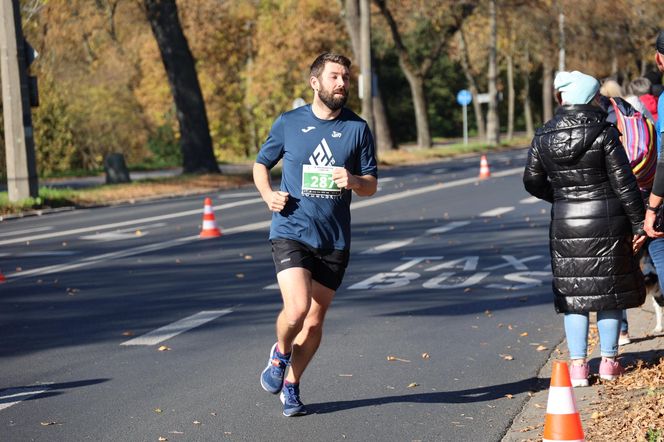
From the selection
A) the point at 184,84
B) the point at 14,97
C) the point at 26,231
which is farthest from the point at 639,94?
the point at 184,84

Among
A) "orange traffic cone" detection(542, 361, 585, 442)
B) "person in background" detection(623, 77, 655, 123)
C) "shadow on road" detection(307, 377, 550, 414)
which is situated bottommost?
"shadow on road" detection(307, 377, 550, 414)

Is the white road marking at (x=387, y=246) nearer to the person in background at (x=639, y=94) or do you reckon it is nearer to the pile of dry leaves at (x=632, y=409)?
the person in background at (x=639, y=94)

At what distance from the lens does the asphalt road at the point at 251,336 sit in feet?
20.7

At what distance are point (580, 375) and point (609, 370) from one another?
7.1 inches

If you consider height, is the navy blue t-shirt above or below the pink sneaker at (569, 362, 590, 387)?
above

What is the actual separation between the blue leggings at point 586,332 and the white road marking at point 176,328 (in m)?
3.30

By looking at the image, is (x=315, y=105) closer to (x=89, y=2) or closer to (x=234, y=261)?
(x=234, y=261)

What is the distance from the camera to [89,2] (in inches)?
1179

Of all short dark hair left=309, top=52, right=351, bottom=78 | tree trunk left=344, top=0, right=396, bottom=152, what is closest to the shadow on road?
short dark hair left=309, top=52, right=351, bottom=78

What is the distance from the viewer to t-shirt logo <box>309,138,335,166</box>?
6270mm

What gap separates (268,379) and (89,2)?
25.0 m

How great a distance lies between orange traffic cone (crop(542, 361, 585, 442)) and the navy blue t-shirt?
1880mm

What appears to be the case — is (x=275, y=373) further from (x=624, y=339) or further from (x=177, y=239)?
(x=177, y=239)

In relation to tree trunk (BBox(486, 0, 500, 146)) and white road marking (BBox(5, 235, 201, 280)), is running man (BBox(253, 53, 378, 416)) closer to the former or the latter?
white road marking (BBox(5, 235, 201, 280))
